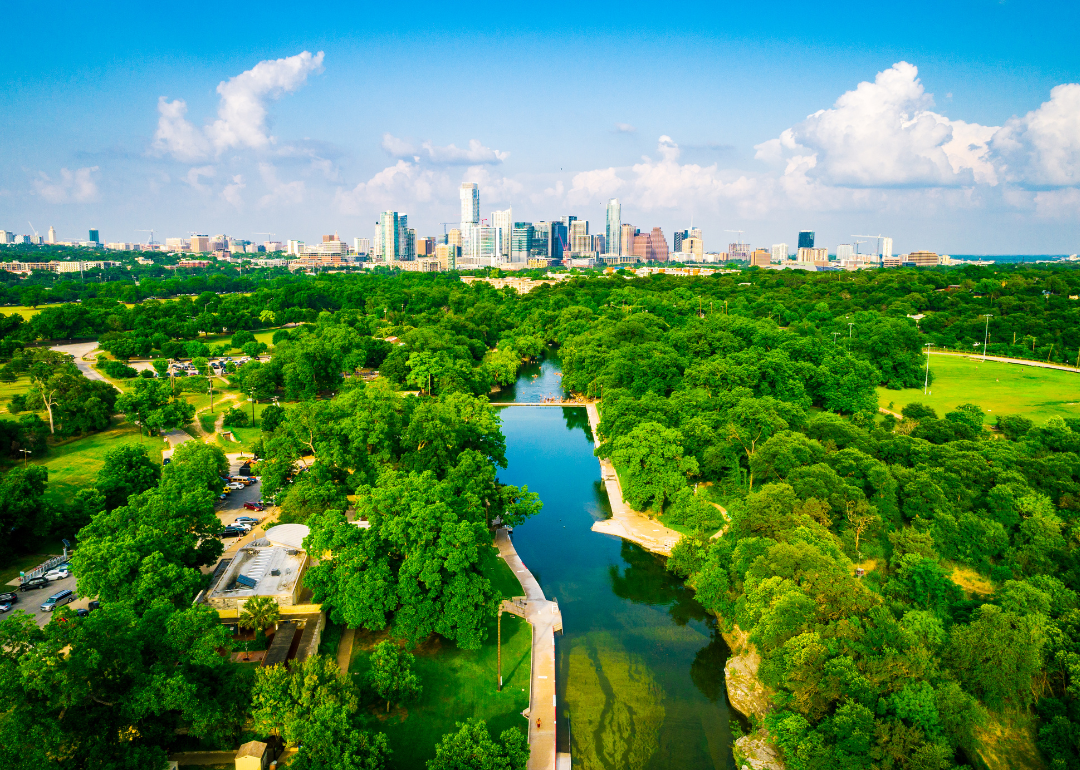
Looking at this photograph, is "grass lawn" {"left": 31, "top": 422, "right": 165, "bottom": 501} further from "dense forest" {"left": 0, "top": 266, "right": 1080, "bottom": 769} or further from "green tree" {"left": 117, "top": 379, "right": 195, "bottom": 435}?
"dense forest" {"left": 0, "top": 266, "right": 1080, "bottom": 769}

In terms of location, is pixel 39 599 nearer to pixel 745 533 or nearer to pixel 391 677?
pixel 391 677

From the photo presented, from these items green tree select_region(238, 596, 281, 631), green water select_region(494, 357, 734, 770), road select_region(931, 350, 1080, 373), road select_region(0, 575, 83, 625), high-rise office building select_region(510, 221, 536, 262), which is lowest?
green water select_region(494, 357, 734, 770)

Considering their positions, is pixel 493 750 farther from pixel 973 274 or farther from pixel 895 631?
pixel 973 274

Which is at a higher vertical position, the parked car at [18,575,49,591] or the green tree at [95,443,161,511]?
the green tree at [95,443,161,511]

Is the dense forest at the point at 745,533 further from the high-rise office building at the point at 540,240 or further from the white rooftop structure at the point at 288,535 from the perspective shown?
the high-rise office building at the point at 540,240

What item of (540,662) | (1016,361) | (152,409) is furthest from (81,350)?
(1016,361)

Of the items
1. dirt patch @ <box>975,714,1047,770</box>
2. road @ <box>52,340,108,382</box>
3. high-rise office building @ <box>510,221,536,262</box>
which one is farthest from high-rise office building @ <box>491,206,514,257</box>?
dirt patch @ <box>975,714,1047,770</box>

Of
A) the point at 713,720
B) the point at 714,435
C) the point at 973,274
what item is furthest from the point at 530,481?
the point at 973,274
